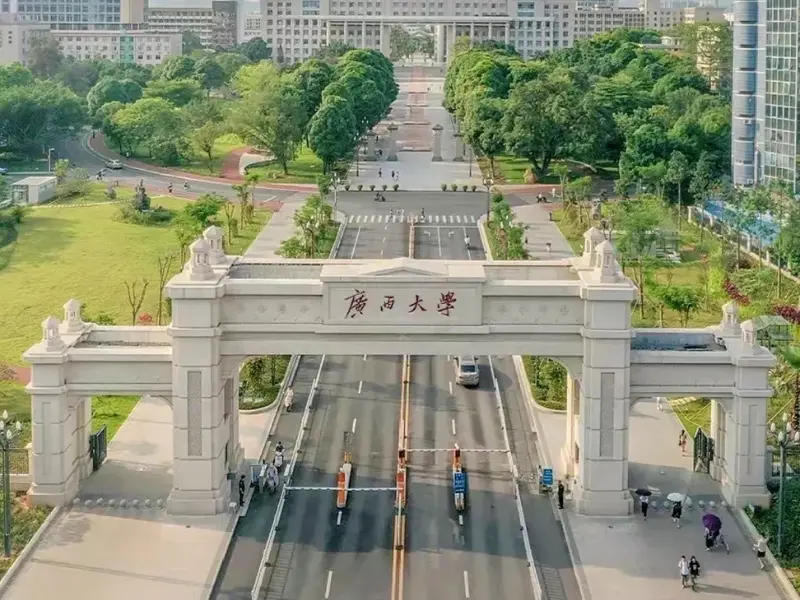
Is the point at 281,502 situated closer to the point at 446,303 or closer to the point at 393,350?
the point at 393,350

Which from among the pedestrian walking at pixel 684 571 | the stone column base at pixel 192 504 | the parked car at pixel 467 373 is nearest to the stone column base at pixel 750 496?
→ the pedestrian walking at pixel 684 571

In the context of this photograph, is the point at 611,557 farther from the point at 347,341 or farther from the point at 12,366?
the point at 12,366

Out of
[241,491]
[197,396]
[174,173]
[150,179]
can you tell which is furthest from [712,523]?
[174,173]

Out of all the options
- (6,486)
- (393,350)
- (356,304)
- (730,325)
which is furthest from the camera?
(730,325)

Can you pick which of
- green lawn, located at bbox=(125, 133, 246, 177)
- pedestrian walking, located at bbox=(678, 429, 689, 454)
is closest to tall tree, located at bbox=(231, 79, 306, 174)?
green lawn, located at bbox=(125, 133, 246, 177)

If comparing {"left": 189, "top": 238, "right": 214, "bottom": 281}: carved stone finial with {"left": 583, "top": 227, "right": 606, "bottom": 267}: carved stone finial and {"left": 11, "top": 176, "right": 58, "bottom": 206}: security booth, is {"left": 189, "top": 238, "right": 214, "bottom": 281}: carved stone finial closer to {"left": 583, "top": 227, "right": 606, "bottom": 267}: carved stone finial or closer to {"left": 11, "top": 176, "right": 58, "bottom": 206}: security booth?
{"left": 583, "top": 227, "right": 606, "bottom": 267}: carved stone finial
